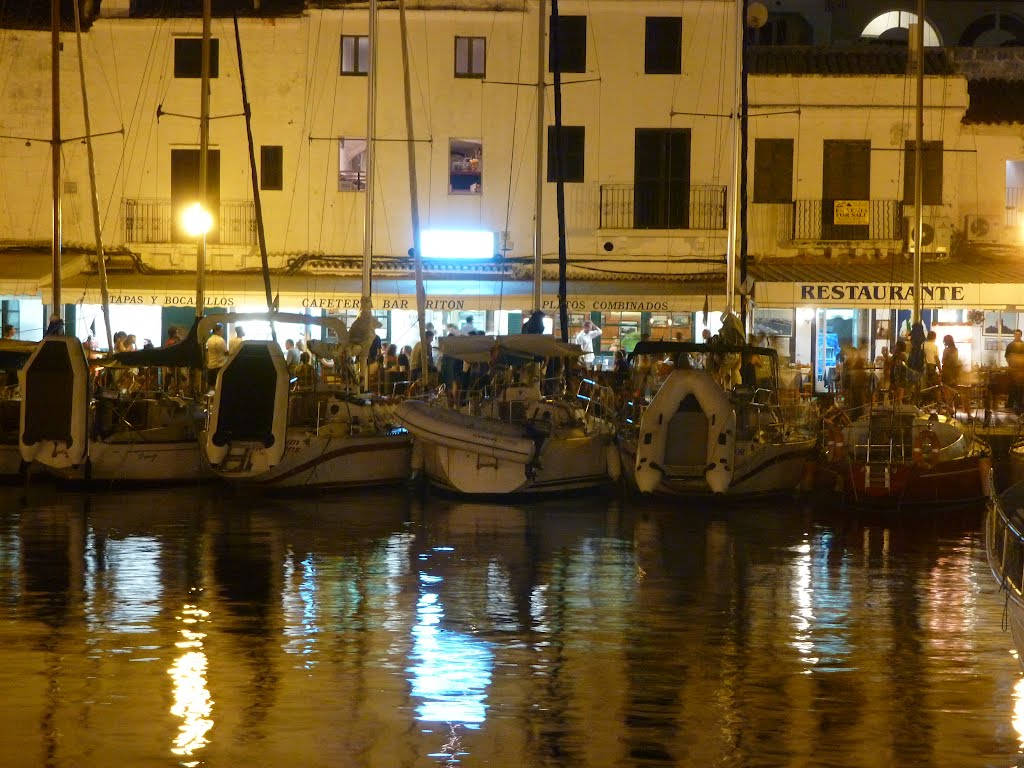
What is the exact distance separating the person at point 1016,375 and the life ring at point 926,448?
6.37 meters

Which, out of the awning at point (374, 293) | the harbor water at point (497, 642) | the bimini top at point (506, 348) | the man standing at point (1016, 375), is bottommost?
the harbor water at point (497, 642)

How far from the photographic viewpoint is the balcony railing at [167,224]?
3744 cm

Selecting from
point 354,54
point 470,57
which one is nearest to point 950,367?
point 470,57

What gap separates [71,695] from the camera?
12.1 meters

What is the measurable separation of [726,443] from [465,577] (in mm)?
7162

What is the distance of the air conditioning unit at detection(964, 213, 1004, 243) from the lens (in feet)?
121

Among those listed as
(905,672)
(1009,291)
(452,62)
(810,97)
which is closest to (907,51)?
(810,97)

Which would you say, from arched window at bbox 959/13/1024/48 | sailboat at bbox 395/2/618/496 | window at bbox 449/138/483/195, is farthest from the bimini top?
arched window at bbox 959/13/1024/48

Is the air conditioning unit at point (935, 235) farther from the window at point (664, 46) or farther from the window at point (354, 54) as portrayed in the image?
the window at point (354, 54)

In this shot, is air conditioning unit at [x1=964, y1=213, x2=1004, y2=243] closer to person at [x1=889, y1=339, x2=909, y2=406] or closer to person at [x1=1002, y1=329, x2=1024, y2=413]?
person at [x1=1002, y1=329, x2=1024, y2=413]

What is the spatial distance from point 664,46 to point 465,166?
5.18 metres

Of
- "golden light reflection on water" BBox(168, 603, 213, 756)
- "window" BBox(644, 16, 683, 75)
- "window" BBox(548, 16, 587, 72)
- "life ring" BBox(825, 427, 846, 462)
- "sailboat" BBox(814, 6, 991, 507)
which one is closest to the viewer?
"golden light reflection on water" BBox(168, 603, 213, 756)

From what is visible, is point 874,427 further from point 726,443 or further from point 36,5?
point 36,5

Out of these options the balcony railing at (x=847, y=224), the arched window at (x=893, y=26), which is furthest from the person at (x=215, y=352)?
the arched window at (x=893, y=26)
